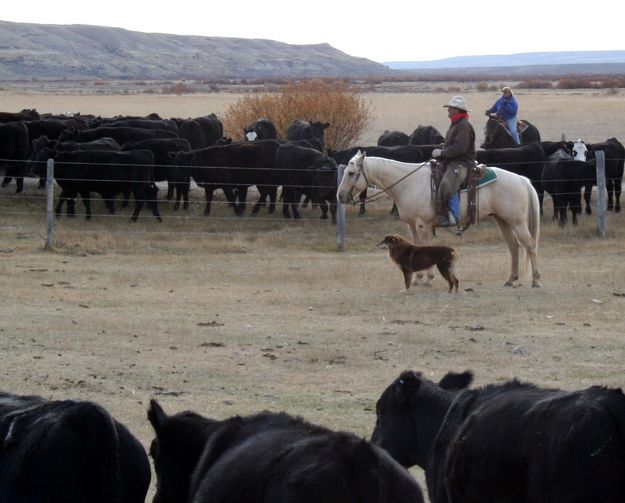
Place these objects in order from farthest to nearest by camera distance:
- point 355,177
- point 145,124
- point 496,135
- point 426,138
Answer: point 145,124, point 426,138, point 496,135, point 355,177

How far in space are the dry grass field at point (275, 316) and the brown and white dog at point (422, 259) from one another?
0.91 feet

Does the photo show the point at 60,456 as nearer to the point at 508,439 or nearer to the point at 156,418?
the point at 156,418

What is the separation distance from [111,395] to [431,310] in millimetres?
5377

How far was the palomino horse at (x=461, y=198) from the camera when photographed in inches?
643

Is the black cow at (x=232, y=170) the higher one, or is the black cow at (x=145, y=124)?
the black cow at (x=145, y=124)

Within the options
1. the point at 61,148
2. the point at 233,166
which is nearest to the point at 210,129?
the point at 233,166

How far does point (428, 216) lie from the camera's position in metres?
16.7

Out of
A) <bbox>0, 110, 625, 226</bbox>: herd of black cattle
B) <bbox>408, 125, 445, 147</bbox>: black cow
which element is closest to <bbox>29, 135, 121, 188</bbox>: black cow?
<bbox>0, 110, 625, 226</bbox>: herd of black cattle

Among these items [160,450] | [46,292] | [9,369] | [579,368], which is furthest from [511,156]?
[160,450]

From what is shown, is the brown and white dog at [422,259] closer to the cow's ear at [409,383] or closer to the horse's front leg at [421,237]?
the horse's front leg at [421,237]

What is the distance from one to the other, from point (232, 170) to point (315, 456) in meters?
21.0

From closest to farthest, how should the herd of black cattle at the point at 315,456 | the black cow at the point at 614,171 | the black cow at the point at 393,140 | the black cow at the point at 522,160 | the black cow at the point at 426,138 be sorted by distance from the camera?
the herd of black cattle at the point at 315,456, the black cow at the point at 522,160, the black cow at the point at 614,171, the black cow at the point at 426,138, the black cow at the point at 393,140

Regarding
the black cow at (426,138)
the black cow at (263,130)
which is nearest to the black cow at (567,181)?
the black cow at (426,138)

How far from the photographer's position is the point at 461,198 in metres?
16.4
